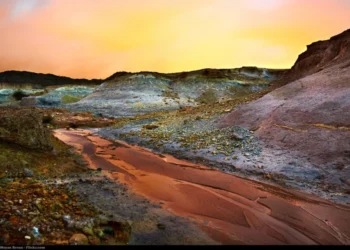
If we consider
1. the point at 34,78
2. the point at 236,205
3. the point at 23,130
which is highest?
the point at 34,78

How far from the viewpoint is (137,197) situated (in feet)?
25.3

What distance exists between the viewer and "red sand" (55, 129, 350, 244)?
19.6ft

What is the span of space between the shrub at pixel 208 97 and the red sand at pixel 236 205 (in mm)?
39879

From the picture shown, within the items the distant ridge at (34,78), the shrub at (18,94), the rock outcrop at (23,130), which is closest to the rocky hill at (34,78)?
the distant ridge at (34,78)

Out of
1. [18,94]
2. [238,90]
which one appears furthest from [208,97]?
[18,94]

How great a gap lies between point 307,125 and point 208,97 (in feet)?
131

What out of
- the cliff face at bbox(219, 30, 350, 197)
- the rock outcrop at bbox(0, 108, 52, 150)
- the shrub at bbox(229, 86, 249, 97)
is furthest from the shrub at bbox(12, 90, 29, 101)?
the rock outcrop at bbox(0, 108, 52, 150)

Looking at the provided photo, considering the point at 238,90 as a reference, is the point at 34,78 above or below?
above

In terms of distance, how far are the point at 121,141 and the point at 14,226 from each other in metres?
13.1

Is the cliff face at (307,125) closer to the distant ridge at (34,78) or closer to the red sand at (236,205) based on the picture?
the red sand at (236,205)

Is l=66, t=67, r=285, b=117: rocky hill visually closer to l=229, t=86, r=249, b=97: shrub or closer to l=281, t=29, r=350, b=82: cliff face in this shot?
l=229, t=86, r=249, b=97: shrub

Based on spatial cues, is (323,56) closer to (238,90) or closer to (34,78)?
(238,90)

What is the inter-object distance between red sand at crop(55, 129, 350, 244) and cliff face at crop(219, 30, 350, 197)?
1853 millimetres

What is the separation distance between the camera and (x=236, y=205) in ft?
24.7
